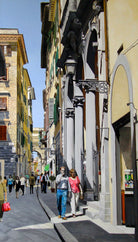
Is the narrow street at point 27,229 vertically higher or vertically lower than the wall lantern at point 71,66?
lower

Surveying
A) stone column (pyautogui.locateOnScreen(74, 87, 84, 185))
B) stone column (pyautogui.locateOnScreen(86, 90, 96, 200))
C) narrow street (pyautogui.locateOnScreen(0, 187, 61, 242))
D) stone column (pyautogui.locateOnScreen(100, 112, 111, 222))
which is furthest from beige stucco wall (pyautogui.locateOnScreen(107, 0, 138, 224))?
stone column (pyautogui.locateOnScreen(74, 87, 84, 185))

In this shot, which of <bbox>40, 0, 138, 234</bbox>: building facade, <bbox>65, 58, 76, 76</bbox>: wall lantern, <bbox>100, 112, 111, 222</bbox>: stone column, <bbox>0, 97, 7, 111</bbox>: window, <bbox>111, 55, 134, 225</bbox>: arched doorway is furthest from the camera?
<bbox>0, 97, 7, 111</bbox>: window

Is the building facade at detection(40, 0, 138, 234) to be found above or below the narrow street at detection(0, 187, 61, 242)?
above

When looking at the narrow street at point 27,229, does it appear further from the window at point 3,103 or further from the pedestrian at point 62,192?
the window at point 3,103

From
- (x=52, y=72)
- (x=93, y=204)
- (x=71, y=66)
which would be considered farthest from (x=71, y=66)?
(x=52, y=72)

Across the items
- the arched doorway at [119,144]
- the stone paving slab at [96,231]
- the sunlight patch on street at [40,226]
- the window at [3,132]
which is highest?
the window at [3,132]

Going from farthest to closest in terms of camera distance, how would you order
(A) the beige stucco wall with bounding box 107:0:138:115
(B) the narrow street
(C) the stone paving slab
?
(B) the narrow street → (A) the beige stucco wall with bounding box 107:0:138:115 → (C) the stone paving slab

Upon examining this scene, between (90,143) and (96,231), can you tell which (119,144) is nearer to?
(96,231)

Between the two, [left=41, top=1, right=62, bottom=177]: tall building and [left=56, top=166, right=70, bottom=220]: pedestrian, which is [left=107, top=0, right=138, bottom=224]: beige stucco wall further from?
[left=41, top=1, right=62, bottom=177]: tall building

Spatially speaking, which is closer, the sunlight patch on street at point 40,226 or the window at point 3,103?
the sunlight patch on street at point 40,226

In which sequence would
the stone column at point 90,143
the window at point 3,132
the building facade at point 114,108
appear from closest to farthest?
the building facade at point 114,108 < the stone column at point 90,143 < the window at point 3,132

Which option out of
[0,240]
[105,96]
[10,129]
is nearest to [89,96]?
[105,96]

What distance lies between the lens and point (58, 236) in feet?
30.0

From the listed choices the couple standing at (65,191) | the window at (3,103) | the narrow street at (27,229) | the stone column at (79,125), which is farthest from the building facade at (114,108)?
the window at (3,103)
